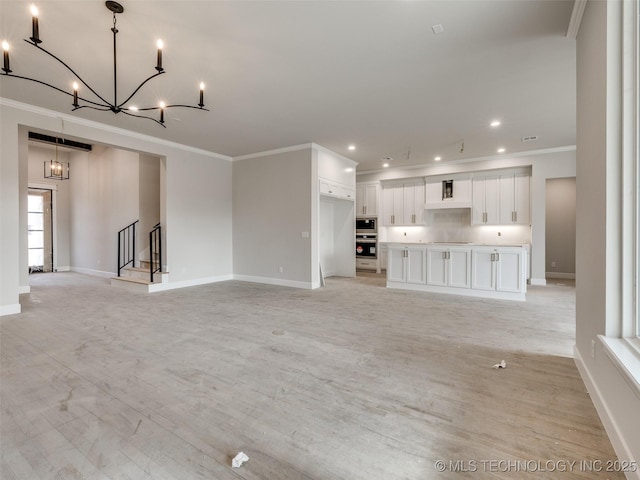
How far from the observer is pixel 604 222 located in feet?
6.01

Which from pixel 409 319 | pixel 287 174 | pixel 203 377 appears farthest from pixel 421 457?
pixel 287 174

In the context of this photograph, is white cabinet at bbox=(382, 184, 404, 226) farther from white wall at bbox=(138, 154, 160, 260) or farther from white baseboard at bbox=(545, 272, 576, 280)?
white wall at bbox=(138, 154, 160, 260)

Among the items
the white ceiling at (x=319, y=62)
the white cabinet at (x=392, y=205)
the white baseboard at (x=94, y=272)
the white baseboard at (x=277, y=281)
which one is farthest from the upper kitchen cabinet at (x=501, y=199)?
the white baseboard at (x=94, y=272)

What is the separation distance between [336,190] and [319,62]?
155 inches

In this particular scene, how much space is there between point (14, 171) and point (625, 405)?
274 inches

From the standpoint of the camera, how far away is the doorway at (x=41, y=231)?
8586 millimetres

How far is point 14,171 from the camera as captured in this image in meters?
4.32

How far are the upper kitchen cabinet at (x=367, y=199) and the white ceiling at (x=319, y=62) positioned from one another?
11.8 feet

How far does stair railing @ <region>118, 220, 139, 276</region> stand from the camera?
7.43 m

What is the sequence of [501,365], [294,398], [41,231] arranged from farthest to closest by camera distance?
[41,231] → [501,365] → [294,398]

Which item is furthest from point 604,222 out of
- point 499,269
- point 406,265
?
point 406,265

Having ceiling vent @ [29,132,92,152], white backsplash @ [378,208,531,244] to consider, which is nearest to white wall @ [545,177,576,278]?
white backsplash @ [378,208,531,244]

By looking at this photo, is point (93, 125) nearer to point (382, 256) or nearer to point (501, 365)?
point (501, 365)

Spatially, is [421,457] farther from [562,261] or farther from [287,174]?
[562,261]
